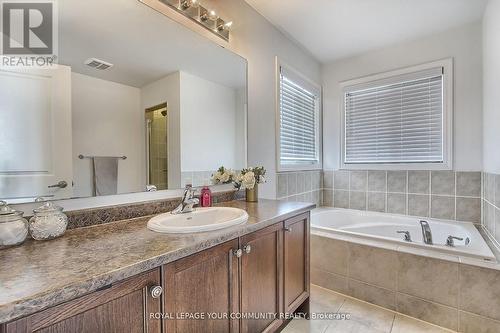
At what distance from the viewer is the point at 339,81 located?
10.7 ft

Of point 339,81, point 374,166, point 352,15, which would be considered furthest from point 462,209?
point 352,15

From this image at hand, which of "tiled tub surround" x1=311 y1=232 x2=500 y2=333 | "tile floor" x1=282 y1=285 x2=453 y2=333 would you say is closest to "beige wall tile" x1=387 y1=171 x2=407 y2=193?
"tiled tub surround" x1=311 y1=232 x2=500 y2=333

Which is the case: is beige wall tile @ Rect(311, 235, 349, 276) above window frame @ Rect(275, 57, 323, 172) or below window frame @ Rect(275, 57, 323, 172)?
below

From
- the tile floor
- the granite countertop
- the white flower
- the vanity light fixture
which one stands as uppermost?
the vanity light fixture

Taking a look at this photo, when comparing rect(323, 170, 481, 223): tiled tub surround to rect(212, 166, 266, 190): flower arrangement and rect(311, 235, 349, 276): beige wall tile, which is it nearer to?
rect(311, 235, 349, 276): beige wall tile

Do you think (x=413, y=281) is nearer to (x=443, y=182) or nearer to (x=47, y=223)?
(x=443, y=182)

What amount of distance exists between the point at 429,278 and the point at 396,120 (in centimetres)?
180

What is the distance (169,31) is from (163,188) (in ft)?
3.17

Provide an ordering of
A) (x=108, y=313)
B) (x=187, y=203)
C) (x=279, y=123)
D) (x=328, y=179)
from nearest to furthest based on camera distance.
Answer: (x=108, y=313), (x=187, y=203), (x=279, y=123), (x=328, y=179)

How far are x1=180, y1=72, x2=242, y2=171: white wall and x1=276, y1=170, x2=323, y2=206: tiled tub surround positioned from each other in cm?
66

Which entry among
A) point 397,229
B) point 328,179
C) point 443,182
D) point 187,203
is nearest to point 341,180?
point 328,179

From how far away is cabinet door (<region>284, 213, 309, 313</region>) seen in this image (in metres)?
1.58

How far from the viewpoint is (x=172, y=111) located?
1597mm

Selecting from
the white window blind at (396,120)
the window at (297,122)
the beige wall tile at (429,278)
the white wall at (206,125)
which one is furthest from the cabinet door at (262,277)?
the white window blind at (396,120)
